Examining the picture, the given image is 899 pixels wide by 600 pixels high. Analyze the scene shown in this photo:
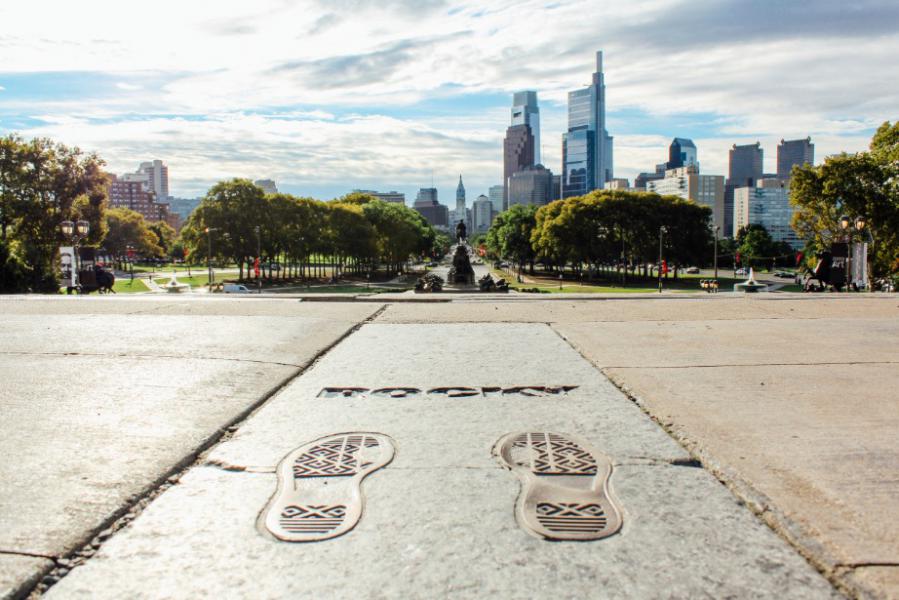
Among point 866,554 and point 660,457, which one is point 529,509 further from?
point 866,554

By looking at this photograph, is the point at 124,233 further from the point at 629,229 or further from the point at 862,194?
the point at 862,194

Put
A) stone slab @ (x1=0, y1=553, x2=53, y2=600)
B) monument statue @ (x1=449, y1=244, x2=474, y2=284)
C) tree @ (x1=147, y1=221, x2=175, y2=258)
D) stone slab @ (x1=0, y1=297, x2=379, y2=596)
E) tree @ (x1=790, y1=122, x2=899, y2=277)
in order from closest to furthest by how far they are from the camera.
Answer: stone slab @ (x1=0, y1=553, x2=53, y2=600)
stone slab @ (x1=0, y1=297, x2=379, y2=596)
tree @ (x1=790, y1=122, x2=899, y2=277)
monument statue @ (x1=449, y1=244, x2=474, y2=284)
tree @ (x1=147, y1=221, x2=175, y2=258)

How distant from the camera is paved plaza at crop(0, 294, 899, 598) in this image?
118 inches

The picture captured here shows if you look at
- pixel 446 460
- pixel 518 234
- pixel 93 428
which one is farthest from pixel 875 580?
pixel 518 234

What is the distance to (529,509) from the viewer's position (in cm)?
367

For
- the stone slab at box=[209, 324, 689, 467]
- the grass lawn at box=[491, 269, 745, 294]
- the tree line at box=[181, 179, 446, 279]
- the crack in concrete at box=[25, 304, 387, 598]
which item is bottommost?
the grass lawn at box=[491, 269, 745, 294]

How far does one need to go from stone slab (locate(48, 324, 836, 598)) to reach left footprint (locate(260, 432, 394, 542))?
9 centimetres

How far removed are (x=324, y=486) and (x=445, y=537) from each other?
0.97m

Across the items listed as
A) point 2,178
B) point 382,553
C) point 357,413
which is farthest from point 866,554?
point 2,178

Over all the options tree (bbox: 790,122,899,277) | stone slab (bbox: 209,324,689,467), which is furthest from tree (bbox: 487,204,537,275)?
stone slab (bbox: 209,324,689,467)

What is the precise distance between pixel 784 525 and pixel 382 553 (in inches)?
78.3

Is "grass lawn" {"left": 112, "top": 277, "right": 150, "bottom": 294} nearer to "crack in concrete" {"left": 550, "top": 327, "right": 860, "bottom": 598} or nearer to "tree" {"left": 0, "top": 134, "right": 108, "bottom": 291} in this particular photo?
"tree" {"left": 0, "top": 134, "right": 108, "bottom": 291}

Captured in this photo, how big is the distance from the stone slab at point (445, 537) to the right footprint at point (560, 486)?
8 centimetres

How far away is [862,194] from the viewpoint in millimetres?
43219
